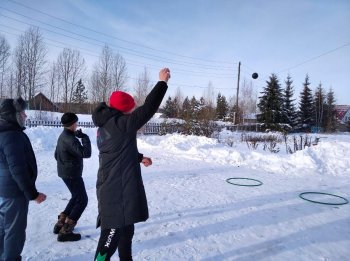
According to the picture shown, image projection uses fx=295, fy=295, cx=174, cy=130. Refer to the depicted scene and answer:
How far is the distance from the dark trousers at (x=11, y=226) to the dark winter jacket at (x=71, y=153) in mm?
1072

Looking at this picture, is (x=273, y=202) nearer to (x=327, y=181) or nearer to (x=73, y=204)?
(x=327, y=181)

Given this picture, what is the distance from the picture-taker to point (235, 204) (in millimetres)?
5859

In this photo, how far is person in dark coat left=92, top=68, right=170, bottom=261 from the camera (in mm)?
2680

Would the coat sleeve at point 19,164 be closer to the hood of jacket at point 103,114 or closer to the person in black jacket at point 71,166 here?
the hood of jacket at point 103,114

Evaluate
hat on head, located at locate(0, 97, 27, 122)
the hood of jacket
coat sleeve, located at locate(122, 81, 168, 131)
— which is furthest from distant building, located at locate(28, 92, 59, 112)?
coat sleeve, located at locate(122, 81, 168, 131)

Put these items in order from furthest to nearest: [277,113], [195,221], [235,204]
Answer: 1. [277,113]
2. [235,204]
3. [195,221]

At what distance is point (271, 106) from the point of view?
122 feet

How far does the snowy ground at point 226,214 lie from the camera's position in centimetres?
383

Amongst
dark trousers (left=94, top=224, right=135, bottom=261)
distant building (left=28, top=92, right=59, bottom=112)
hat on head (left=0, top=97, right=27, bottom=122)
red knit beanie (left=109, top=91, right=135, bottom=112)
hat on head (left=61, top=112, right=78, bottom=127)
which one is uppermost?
distant building (left=28, top=92, right=59, bottom=112)

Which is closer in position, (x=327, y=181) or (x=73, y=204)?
(x=73, y=204)

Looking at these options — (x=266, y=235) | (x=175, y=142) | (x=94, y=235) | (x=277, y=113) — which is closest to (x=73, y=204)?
(x=94, y=235)

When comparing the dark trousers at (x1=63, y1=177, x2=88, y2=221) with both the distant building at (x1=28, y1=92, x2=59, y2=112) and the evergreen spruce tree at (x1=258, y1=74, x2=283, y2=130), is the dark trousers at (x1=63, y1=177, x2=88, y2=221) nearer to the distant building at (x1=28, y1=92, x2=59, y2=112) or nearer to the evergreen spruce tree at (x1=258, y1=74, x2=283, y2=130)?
the distant building at (x1=28, y1=92, x2=59, y2=112)

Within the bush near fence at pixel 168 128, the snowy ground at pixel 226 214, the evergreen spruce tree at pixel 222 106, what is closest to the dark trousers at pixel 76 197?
the snowy ground at pixel 226 214

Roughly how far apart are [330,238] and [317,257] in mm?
781
